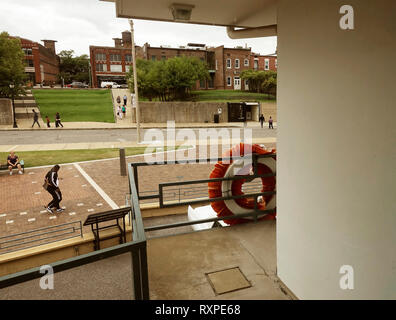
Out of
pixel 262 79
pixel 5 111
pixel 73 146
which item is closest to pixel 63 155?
pixel 73 146

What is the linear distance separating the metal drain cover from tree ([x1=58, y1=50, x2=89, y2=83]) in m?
92.9

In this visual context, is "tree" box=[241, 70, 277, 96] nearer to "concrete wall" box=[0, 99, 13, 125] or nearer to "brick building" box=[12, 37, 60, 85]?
"concrete wall" box=[0, 99, 13, 125]

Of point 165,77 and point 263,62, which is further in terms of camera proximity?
point 263,62

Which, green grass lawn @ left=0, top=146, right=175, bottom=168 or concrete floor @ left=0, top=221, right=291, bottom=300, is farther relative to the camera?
green grass lawn @ left=0, top=146, right=175, bottom=168

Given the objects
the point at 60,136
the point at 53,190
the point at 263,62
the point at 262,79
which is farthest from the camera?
the point at 263,62

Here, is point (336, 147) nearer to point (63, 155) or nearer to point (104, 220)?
point (104, 220)

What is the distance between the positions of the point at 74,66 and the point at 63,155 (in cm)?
8185

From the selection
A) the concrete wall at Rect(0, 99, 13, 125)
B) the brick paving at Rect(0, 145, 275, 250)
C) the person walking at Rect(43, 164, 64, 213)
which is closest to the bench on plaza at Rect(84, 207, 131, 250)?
the brick paving at Rect(0, 145, 275, 250)

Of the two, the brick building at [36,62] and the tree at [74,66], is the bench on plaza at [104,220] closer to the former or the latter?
the brick building at [36,62]

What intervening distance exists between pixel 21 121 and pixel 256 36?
35780 millimetres

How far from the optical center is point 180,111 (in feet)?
127

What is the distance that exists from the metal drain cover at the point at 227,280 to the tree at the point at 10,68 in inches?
1352

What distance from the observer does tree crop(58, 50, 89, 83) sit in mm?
87438
